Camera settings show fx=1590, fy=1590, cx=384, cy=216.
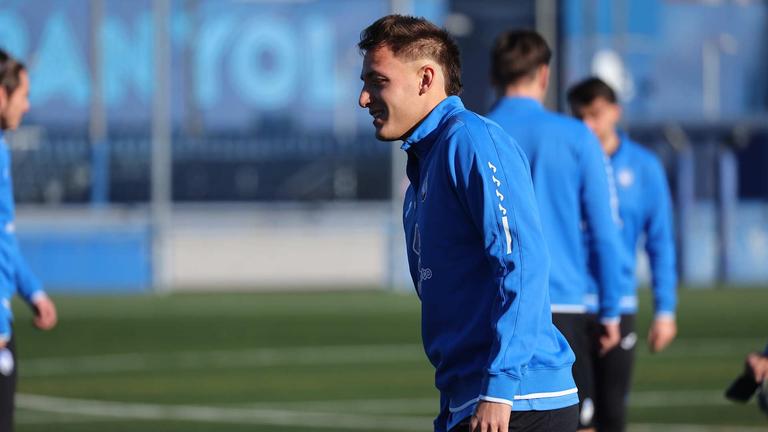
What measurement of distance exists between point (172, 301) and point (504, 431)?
2200 cm

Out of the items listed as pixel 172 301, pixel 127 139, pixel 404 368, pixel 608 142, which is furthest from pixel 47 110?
pixel 608 142

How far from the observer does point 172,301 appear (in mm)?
26031

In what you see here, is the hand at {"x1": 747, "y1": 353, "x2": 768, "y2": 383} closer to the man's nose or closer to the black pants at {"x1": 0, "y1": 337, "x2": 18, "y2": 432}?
the man's nose

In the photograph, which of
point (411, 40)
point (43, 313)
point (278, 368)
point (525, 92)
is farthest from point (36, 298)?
point (278, 368)

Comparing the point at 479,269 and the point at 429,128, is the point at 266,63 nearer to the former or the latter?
the point at 429,128

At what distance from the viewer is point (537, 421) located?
4.67 m

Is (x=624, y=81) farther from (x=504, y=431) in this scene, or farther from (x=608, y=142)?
(x=504, y=431)

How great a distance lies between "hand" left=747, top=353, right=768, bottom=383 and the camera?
578cm

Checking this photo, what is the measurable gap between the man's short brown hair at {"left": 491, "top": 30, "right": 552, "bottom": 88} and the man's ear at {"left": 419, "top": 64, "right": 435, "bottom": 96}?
2588 millimetres

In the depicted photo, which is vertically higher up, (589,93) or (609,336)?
(589,93)

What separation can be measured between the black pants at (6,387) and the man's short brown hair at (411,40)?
2658mm

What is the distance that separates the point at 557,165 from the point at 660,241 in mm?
2365

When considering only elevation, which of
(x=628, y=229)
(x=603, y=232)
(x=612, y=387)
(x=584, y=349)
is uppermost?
(x=603, y=232)

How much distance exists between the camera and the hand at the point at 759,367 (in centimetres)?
578
